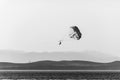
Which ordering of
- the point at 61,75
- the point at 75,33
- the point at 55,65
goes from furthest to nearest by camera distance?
the point at 61,75 → the point at 55,65 → the point at 75,33

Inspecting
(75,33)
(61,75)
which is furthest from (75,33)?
(61,75)

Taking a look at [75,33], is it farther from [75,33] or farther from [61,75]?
[61,75]

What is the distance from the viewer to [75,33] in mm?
17688

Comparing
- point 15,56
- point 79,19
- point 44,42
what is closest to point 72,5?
point 79,19

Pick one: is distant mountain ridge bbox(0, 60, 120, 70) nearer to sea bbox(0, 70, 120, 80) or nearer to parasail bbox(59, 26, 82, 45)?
sea bbox(0, 70, 120, 80)

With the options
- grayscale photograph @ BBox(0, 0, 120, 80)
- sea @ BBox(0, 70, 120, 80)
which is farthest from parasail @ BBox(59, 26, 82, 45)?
sea @ BBox(0, 70, 120, 80)

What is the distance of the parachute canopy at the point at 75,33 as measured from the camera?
17.7m

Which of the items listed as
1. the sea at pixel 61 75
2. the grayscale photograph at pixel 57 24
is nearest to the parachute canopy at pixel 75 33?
the grayscale photograph at pixel 57 24

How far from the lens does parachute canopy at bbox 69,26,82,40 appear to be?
17.7 m

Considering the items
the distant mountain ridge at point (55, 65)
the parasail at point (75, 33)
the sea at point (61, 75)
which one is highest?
the parasail at point (75, 33)

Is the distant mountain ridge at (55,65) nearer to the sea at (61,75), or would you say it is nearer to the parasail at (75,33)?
the sea at (61,75)

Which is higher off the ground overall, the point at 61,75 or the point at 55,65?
the point at 55,65

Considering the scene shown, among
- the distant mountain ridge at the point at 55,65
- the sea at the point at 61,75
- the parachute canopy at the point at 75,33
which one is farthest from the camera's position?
the sea at the point at 61,75

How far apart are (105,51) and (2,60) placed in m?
4.27
